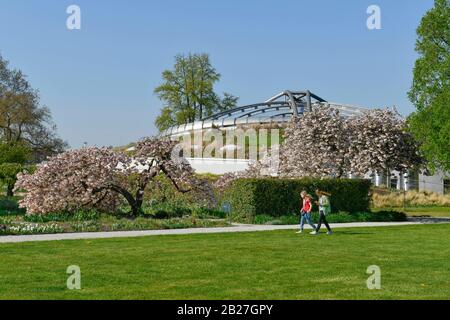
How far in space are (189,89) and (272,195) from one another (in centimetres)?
4170

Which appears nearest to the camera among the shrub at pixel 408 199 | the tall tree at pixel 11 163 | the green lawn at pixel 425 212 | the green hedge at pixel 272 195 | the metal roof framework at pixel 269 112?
the green hedge at pixel 272 195

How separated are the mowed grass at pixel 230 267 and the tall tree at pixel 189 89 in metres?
49.1

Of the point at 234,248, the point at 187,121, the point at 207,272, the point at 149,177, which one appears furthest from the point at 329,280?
the point at 187,121

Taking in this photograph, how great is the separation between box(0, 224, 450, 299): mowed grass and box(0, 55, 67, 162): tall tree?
3326cm

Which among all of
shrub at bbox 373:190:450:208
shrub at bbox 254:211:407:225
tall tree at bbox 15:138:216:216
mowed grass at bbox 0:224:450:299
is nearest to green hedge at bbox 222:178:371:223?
shrub at bbox 254:211:407:225

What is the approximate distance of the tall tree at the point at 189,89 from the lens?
68750mm

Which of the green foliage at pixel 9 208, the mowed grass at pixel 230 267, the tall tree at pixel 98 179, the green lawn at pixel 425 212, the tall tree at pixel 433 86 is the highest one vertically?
the tall tree at pixel 433 86

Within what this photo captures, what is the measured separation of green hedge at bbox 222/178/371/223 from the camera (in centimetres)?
2777

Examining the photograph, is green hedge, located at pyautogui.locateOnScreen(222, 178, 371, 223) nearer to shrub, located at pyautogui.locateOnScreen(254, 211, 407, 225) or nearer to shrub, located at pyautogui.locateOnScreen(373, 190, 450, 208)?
shrub, located at pyautogui.locateOnScreen(254, 211, 407, 225)

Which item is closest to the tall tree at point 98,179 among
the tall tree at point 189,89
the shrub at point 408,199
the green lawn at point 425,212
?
the green lawn at point 425,212

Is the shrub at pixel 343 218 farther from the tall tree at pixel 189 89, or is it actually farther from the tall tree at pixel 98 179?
the tall tree at pixel 189 89

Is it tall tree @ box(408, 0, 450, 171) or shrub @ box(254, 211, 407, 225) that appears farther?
tall tree @ box(408, 0, 450, 171)

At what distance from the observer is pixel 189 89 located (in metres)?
68.5
